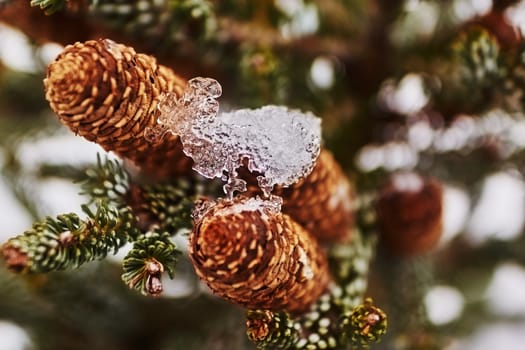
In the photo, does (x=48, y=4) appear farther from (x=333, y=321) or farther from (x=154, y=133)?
(x=333, y=321)

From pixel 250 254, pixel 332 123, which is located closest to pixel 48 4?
pixel 250 254

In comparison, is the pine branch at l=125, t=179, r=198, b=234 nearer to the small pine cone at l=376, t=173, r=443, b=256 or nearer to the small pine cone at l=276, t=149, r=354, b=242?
the small pine cone at l=276, t=149, r=354, b=242

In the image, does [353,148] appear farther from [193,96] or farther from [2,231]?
[2,231]

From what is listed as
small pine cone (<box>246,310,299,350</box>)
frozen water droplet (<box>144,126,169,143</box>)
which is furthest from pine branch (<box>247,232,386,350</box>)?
frozen water droplet (<box>144,126,169,143</box>)

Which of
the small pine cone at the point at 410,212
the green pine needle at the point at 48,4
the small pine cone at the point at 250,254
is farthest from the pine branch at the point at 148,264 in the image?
the small pine cone at the point at 410,212

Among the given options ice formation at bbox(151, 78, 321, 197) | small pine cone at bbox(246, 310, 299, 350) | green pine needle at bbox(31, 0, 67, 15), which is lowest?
small pine cone at bbox(246, 310, 299, 350)
